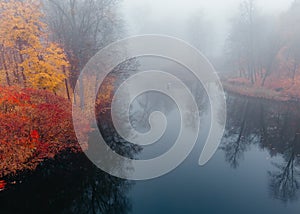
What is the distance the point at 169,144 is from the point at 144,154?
2276mm

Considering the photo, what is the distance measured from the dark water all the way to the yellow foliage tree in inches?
238

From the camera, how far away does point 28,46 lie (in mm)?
15992

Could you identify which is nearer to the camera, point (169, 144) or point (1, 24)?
point (1, 24)

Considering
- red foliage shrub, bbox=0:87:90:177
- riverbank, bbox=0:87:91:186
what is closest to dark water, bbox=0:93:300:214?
riverbank, bbox=0:87:91:186

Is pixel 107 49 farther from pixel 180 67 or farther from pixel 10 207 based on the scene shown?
pixel 180 67

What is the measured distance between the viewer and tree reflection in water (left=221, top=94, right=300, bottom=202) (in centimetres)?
1244

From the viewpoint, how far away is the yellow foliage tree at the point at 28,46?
14.8 meters

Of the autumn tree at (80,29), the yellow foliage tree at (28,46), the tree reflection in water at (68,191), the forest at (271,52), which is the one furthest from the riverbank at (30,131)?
the forest at (271,52)

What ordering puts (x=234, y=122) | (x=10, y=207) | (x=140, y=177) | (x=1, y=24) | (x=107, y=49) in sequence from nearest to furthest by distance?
(x=10, y=207)
(x=140, y=177)
(x=1, y=24)
(x=107, y=49)
(x=234, y=122)

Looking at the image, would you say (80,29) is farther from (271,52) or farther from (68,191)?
(271,52)

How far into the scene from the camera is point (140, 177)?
492 inches

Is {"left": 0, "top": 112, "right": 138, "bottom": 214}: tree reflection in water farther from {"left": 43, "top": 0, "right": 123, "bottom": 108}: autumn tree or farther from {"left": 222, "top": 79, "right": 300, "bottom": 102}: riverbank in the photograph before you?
{"left": 222, "top": 79, "right": 300, "bottom": 102}: riverbank

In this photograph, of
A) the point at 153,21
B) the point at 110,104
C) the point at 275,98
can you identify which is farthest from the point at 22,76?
the point at 153,21

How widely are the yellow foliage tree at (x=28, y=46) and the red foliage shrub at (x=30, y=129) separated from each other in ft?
6.23
